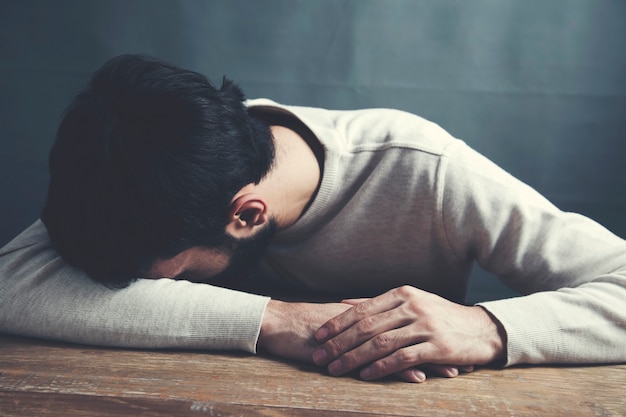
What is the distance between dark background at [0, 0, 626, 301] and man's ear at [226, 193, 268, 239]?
745 mm

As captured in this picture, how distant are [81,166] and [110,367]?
287 mm

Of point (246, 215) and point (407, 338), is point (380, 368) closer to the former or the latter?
point (407, 338)

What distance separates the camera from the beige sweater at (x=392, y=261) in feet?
3.11

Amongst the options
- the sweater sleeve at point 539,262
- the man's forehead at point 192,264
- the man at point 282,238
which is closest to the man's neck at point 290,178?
the man at point 282,238

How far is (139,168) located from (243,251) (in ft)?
0.89

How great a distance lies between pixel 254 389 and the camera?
0.85m

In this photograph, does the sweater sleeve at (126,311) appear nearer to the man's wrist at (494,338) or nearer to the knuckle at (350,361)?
the knuckle at (350,361)

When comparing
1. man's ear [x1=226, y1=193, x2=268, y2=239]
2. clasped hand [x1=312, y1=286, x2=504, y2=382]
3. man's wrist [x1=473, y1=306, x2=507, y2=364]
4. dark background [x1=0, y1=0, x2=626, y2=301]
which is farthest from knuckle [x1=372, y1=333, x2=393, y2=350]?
dark background [x1=0, y1=0, x2=626, y2=301]

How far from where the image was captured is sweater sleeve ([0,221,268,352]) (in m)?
0.97

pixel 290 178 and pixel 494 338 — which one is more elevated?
pixel 290 178

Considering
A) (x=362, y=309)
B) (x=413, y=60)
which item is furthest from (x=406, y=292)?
(x=413, y=60)

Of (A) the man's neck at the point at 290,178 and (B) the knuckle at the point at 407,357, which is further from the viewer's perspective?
(A) the man's neck at the point at 290,178

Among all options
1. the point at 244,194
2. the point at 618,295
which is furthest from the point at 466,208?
the point at 244,194

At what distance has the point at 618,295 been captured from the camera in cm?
95
